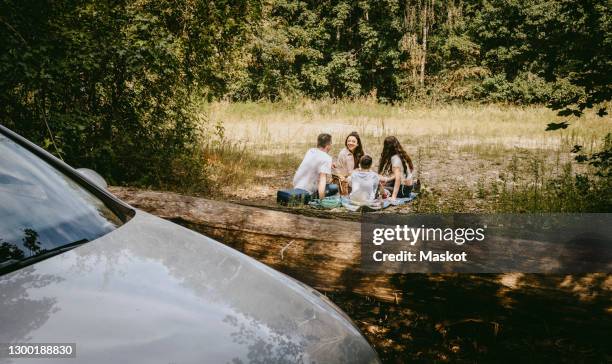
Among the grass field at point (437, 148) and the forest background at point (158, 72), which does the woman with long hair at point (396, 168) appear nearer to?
the grass field at point (437, 148)

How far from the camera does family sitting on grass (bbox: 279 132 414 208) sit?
848cm

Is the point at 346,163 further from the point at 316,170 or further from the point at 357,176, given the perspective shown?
the point at 357,176

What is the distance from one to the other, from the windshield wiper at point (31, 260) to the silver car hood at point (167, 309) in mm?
43

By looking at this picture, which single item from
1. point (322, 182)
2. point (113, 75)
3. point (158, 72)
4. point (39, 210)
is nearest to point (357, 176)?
point (322, 182)

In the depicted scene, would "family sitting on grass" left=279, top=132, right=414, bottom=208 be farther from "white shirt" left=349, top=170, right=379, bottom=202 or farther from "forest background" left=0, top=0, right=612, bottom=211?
"forest background" left=0, top=0, right=612, bottom=211

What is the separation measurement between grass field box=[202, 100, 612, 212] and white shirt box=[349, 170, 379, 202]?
2.23 feet

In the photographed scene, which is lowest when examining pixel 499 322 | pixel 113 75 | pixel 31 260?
pixel 499 322

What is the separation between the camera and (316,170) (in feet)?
28.8

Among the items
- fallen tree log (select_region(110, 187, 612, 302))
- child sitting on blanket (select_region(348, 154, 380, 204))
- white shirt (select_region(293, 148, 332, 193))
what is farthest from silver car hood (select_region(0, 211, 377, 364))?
white shirt (select_region(293, 148, 332, 193))

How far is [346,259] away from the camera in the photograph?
4.04 metres

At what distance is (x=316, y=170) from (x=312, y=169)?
63 millimetres

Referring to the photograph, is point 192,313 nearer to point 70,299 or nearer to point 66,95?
point 70,299

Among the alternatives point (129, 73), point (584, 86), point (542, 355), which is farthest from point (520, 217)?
point (129, 73)

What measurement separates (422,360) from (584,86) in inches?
125
